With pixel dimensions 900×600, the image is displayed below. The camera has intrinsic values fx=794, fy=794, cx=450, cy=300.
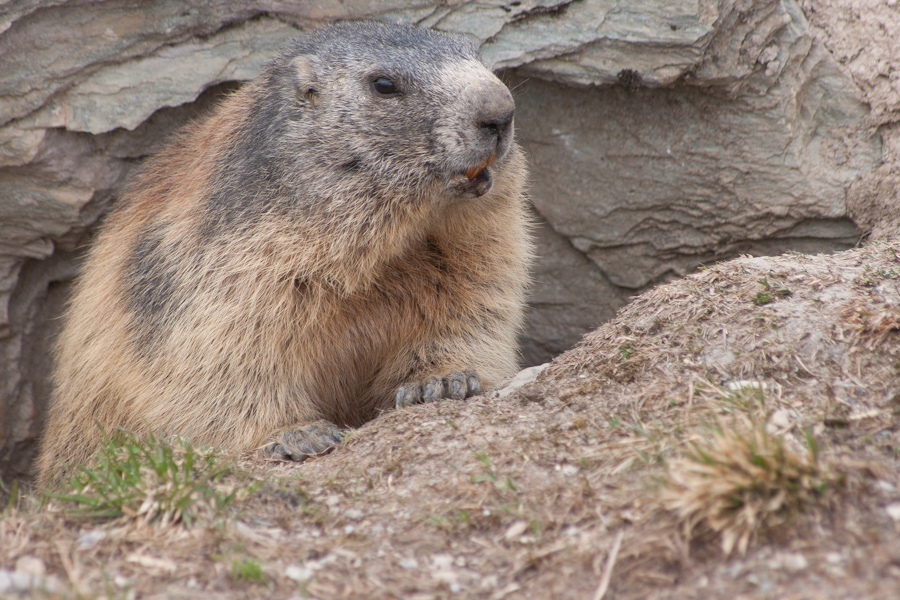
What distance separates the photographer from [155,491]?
3.02 m

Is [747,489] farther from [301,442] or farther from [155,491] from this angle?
[301,442]

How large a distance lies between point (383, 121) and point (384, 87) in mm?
210

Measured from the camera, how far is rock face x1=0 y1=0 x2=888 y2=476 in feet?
18.3

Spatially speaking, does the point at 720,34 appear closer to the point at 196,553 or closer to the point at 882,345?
the point at 882,345

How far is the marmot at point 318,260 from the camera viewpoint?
4.27 meters

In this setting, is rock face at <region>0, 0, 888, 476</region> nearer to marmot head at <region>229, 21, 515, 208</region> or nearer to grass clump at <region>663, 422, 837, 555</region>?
marmot head at <region>229, 21, 515, 208</region>

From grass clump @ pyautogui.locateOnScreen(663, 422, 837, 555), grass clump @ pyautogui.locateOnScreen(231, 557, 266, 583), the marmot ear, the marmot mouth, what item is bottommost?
grass clump @ pyautogui.locateOnScreen(231, 557, 266, 583)

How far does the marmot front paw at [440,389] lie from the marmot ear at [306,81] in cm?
173

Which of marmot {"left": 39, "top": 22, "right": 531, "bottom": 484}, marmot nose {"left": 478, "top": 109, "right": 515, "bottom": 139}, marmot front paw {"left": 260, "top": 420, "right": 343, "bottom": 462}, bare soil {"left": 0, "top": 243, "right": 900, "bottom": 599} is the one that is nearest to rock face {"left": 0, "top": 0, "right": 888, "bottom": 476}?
marmot {"left": 39, "top": 22, "right": 531, "bottom": 484}

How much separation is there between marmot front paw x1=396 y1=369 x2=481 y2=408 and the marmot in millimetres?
12

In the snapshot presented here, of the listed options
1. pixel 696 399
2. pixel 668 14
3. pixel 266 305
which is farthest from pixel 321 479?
pixel 668 14

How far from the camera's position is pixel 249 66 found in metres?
5.85

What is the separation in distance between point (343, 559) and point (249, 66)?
164 inches

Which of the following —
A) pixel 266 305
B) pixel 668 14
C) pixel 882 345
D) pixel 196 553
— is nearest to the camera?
pixel 196 553
